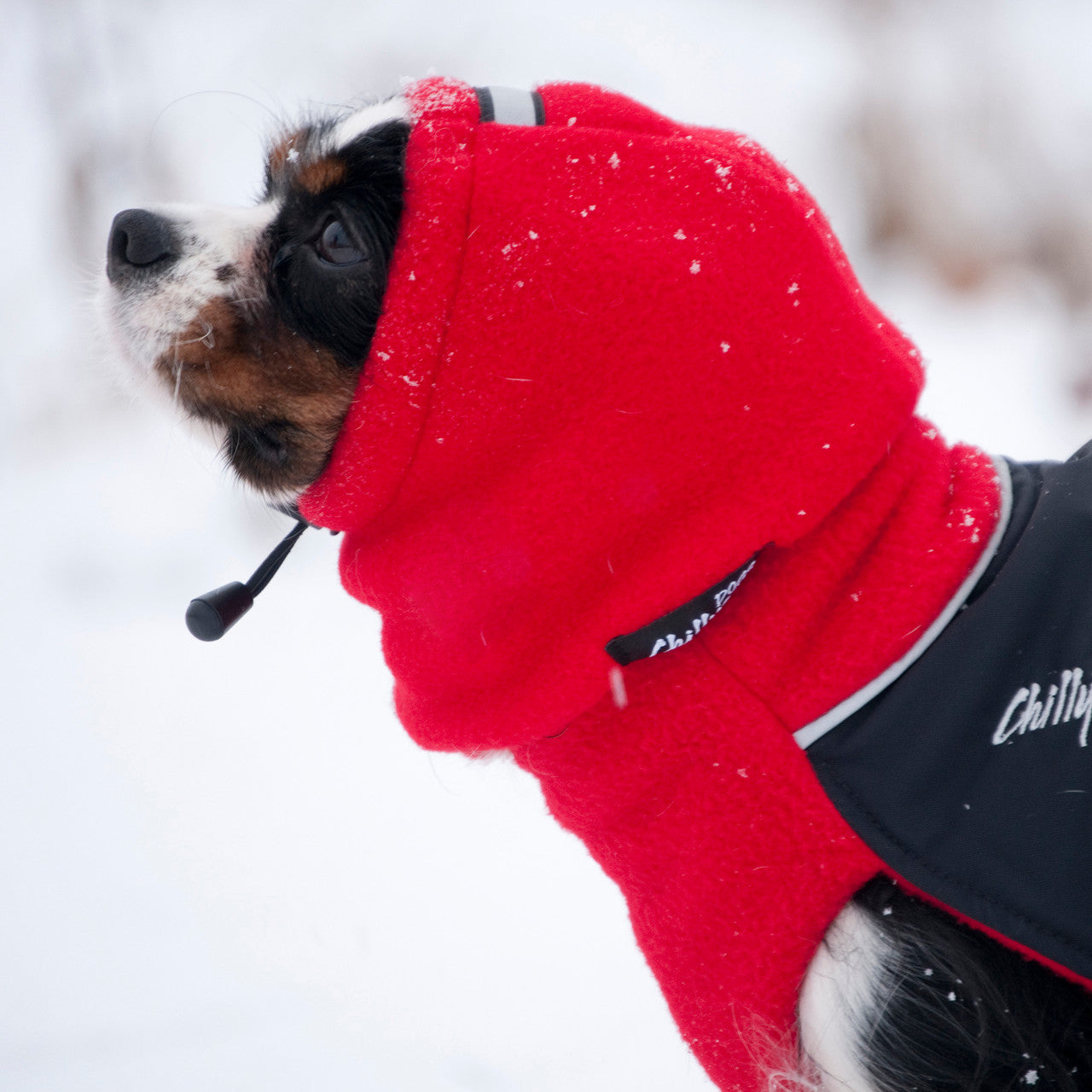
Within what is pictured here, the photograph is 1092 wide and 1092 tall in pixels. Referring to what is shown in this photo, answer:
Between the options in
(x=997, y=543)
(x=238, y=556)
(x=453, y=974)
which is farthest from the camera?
(x=238, y=556)

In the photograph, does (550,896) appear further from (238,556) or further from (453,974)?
(238,556)

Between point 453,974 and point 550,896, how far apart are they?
0.27 meters

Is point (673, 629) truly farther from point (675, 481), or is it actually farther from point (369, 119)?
point (369, 119)

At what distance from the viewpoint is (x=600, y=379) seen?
3.61 ft

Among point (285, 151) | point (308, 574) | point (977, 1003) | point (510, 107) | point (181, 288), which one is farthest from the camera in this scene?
point (308, 574)

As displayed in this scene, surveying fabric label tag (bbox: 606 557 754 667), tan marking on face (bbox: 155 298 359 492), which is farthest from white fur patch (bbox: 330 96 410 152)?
Answer: fabric label tag (bbox: 606 557 754 667)

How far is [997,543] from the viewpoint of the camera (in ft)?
3.78

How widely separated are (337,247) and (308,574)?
2171 mm

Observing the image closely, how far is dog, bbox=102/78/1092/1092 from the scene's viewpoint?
1.04m

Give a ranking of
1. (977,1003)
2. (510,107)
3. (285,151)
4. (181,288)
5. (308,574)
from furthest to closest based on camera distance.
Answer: (308,574)
(285,151)
(181,288)
(510,107)
(977,1003)

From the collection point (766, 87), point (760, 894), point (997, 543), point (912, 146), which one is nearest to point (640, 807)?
point (760, 894)

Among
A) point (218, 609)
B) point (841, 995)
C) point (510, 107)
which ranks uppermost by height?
point (510, 107)

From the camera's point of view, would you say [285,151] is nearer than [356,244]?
No

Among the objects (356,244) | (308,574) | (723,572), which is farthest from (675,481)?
(308,574)
